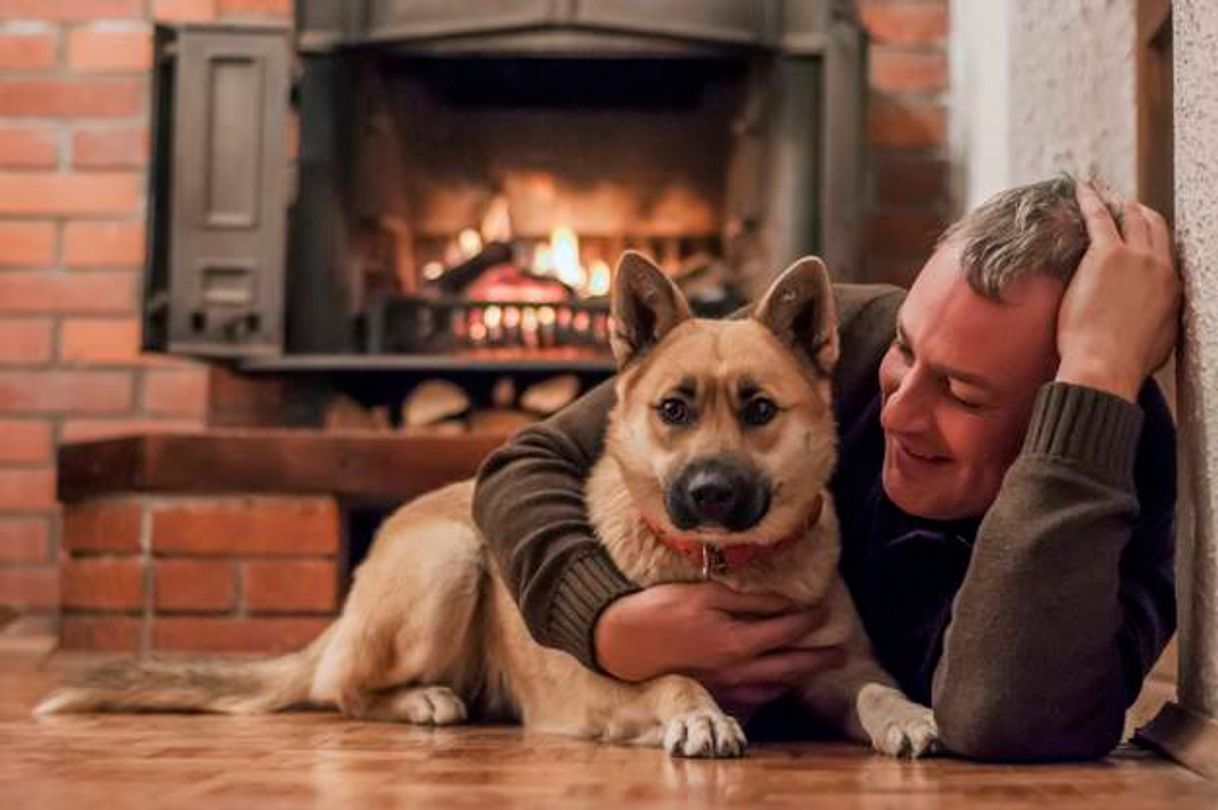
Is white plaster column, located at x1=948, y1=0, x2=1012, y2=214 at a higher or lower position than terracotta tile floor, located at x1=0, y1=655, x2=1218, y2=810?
higher

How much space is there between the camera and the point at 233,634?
308 cm

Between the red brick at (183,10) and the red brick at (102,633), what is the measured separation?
1405mm

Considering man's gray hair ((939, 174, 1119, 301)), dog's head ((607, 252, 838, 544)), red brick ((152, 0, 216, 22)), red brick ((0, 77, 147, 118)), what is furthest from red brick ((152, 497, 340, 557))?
man's gray hair ((939, 174, 1119, 301))

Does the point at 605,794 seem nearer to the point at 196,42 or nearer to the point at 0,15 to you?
the point at 196,42

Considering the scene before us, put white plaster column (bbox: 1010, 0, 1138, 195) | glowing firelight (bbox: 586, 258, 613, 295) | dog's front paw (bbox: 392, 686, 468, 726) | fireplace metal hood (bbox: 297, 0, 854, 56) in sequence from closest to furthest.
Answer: dog's front paw (bbox: 392, 686, 468, 726)
white plaster column (bbox: 1010, 0, 1138, 195)
fireplace metal hood (bbox: 297, 0, 854, 56)
glowing firelight (bbox: 586, 258, 613, 295)

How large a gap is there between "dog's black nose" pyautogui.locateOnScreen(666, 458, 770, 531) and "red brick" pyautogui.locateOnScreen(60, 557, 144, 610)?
175 cm

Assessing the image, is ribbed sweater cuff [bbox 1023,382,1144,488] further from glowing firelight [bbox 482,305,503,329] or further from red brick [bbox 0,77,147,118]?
red brick [bbox 0,77,147,118]

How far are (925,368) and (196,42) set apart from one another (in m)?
2.19

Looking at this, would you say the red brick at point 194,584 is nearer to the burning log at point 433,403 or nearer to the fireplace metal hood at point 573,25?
the burning log at point 433,403

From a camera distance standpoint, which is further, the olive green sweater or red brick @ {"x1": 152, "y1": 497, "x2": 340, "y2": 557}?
red brick @ {"x1": 152, "y1": 497, "x2": 340, "y2": 557}

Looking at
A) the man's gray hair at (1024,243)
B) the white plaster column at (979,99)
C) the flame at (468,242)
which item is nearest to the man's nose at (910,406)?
the man's gray hair at (1024,243)

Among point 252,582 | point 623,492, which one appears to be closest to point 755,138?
point 252,582

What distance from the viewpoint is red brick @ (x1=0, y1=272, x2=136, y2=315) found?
3691 mm

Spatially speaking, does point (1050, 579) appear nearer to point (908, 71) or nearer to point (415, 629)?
point (415, 629)
